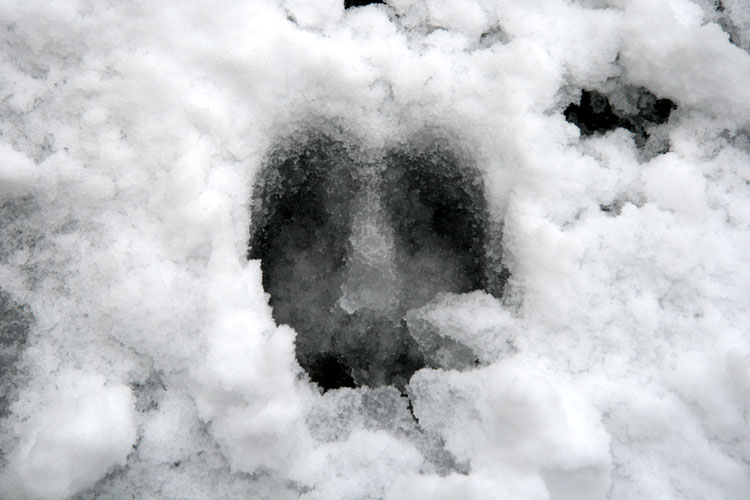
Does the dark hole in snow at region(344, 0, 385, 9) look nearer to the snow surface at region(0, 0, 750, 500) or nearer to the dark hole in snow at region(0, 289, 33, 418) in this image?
the snow surface at region(0, 0, 750, 500)

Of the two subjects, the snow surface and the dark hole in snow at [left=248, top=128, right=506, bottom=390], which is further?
the dark hole in snow at [left=248, top=128, right=506, bottom=390]

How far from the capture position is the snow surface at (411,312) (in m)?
0.77

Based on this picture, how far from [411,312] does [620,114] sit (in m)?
0.46

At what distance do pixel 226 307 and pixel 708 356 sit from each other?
2.20 feet

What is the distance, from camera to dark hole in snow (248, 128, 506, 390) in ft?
3.00

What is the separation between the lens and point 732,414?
76 centimetres

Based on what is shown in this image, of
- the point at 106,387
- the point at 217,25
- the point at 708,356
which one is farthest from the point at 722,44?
the point at 106,387

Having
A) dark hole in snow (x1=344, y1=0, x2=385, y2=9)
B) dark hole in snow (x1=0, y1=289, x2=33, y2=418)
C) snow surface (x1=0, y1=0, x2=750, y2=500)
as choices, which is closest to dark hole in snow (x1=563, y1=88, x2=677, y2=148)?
snow surface (x1=0, y1=0, x2=750, y2=500)

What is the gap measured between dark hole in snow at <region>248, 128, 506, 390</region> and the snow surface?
5cm

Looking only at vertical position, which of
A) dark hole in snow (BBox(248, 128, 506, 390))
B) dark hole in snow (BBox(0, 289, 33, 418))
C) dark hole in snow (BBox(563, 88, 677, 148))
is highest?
dark hole in snow (BBox(563, 88, 677, 148))

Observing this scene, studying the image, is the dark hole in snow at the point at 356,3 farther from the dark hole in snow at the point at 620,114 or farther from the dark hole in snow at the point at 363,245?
the dark hole in snow at the point at 620,114

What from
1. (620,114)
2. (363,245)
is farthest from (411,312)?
(620,114)

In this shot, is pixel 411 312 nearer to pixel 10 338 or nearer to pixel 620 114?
pixel 620 114

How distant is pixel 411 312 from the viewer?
0.91 m
